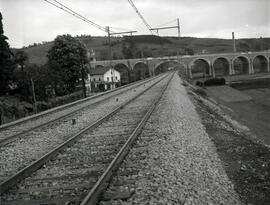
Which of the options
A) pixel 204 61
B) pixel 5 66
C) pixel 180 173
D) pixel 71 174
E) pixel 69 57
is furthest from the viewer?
pixel 204 61

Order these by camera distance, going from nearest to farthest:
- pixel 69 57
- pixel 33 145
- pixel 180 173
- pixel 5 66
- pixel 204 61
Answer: pixel 180 173 < pixel 33 145 < pixel 5 66 < pixel 69 57 < pixel 204 61

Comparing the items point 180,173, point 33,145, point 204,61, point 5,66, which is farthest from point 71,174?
point 204,61

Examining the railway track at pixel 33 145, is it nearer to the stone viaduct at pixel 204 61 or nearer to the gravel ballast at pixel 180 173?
the gravel ballast at pixel 180 173

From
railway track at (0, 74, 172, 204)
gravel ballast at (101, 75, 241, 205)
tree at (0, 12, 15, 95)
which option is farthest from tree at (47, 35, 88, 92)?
gravel ballast at (101, 75, 241, 205)

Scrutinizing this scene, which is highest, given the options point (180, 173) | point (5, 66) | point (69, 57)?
point (69, 57)

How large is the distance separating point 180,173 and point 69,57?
50943 millimetres

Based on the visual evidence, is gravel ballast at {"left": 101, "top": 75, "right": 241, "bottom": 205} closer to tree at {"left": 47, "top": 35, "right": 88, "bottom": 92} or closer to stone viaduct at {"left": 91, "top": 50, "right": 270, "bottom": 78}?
tree at {"left": 47, "top": 35, "right": 88, "bottom": 92}

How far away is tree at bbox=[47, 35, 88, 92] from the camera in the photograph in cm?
5283

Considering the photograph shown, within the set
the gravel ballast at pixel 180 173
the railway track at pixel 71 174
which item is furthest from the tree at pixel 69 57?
the gravel ballast at pixel 180 173

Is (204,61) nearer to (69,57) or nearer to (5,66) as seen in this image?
(69,57)

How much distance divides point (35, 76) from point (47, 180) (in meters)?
36.1

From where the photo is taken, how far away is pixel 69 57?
55938 millimetres

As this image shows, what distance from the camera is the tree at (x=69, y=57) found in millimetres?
52831

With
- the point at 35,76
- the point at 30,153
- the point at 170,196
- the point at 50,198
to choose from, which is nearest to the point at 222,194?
the point at 170,196
